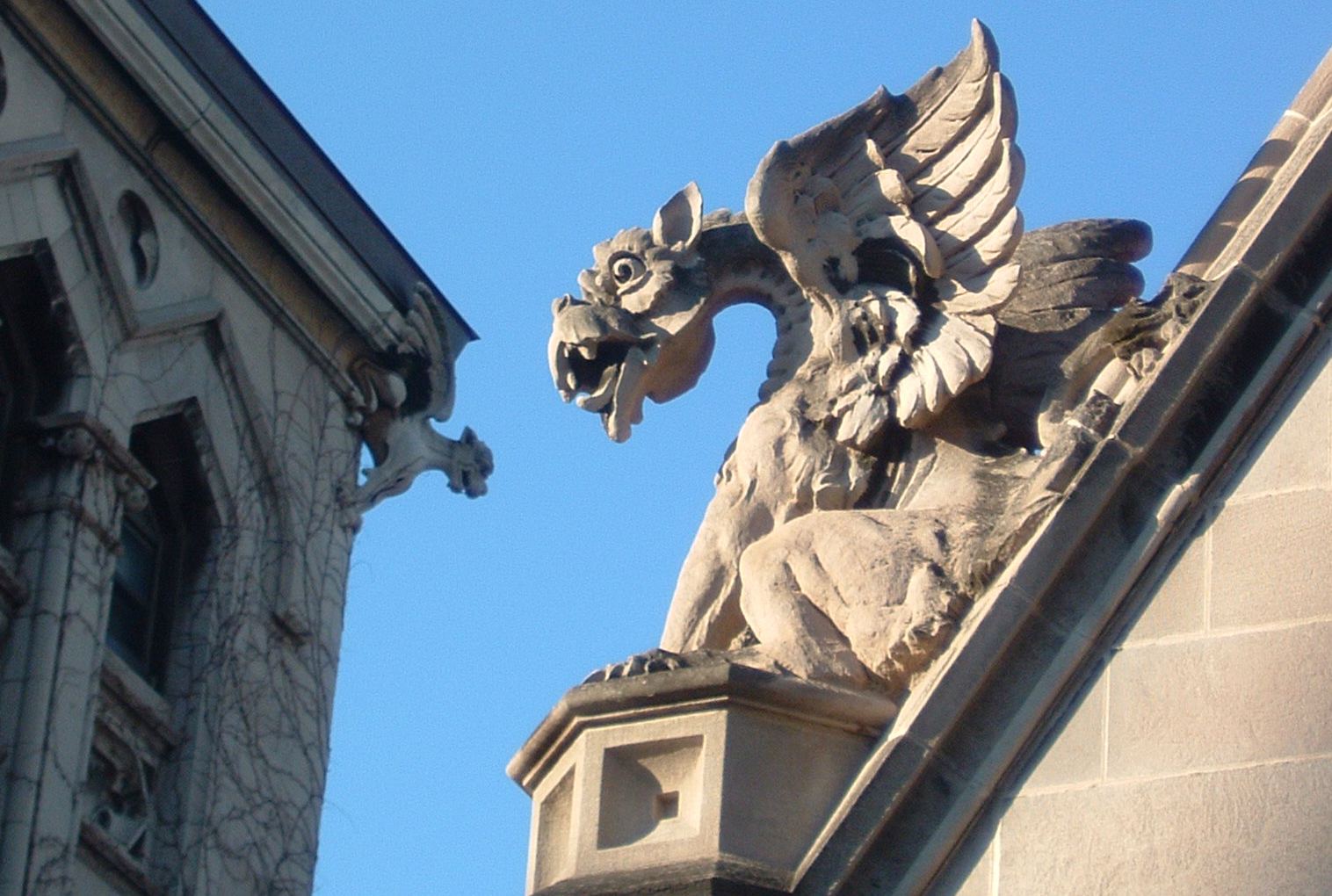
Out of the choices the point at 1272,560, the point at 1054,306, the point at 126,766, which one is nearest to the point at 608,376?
the point at 1054,306

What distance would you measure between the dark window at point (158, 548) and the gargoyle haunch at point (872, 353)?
54.0 feet

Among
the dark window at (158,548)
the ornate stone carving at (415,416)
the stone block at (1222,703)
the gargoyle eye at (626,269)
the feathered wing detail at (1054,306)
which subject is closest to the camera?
the stone block at (1222,703)

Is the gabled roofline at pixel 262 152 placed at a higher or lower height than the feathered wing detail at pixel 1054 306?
higher

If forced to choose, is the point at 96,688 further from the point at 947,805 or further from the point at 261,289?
the point at 947,805

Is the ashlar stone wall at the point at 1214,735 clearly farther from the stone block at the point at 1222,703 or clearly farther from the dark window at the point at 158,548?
the dark window at the point at 158,548

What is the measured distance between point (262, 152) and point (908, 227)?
19217 millimetres

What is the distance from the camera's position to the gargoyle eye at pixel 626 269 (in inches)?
326

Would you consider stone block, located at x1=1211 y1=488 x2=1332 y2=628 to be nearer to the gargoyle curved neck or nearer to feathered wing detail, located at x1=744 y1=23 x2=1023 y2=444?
feathered wing detail, located at x1=744 y1=23 x2=1023 y2=444

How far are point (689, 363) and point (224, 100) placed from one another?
18502mm

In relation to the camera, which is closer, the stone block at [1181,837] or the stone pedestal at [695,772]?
the stone block at [1181,837]

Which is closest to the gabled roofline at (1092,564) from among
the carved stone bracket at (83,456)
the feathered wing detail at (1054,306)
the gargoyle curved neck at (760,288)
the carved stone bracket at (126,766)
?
the feathered wing detail at (1054,306)

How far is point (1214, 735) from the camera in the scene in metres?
6.47

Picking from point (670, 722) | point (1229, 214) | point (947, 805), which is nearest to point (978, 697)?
point (947, 805)

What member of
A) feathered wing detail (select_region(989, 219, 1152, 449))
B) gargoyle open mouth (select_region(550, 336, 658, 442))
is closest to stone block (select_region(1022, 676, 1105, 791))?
feathered wing detail (select_region(989, 219, 1152, 449))
